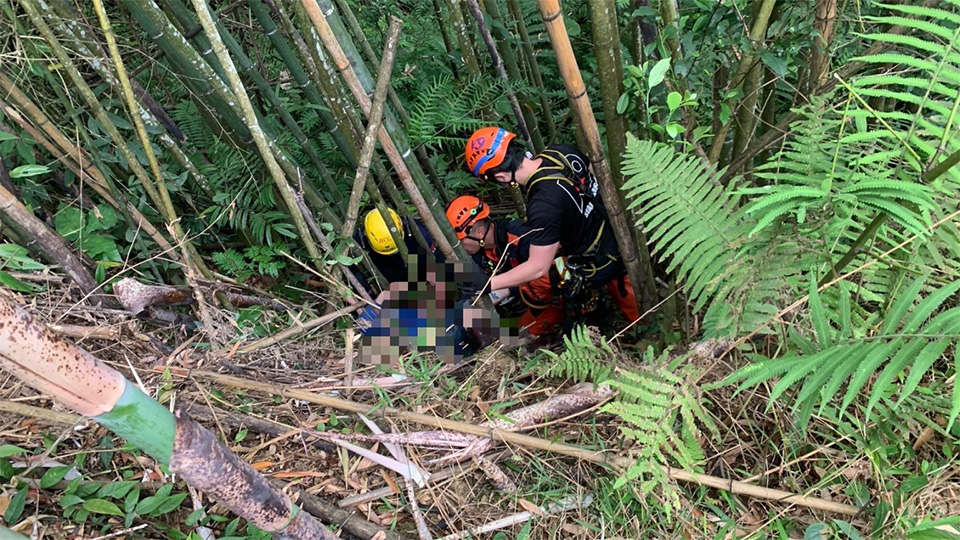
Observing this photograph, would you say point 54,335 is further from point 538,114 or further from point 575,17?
point 575,17

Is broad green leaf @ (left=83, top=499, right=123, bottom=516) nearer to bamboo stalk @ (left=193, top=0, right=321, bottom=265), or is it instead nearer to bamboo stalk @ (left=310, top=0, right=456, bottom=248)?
bamboo stalk @ (left=193, top=0, right=321, bottom=265)

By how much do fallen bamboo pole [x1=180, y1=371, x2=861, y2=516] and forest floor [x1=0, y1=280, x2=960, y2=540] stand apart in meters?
0.02

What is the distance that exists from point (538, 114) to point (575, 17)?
0.63 m

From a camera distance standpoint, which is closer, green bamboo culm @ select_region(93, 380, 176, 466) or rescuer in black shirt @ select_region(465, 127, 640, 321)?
green bamboo culm @ select_region(93, 380, 176, 466)

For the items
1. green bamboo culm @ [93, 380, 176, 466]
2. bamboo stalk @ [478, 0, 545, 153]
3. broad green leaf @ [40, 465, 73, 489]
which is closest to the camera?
green bamboo culm @ [93, 380, 176, 466]

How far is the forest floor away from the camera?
57.2 inches

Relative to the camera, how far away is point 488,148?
2.94 metres

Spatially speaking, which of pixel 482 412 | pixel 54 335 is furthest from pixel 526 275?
pixel 54 335

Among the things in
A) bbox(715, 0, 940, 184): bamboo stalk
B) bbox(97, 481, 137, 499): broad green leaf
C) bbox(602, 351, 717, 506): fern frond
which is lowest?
bbox(602, 351, 717, 506): fern frond

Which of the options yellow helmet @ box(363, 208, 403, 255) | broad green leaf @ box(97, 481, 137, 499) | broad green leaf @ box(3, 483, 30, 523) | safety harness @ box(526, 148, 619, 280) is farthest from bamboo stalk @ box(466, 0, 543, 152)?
broad green leaf @ box(3, 483, 30, 523)

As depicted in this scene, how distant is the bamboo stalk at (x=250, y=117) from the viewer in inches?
58.1

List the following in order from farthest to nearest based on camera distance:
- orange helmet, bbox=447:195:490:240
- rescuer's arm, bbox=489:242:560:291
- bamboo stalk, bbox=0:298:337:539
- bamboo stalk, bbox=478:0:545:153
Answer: orange helmet, bbox=447:195:490:240, rescuer's arm, bbox=489:242:560:291, bamboo stalk, bbox=478:0:545:153, bamboo stalk, bbox=0:298:337:539

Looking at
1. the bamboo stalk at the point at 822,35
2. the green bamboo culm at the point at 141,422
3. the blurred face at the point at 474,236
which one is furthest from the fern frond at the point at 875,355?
the blurred face at the point at 474,236

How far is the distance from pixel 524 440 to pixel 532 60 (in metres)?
2.12
